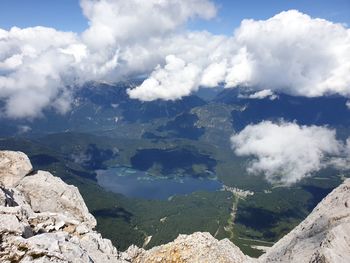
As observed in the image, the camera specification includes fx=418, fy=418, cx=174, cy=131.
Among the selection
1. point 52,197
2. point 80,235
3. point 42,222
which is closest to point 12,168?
point 52,197

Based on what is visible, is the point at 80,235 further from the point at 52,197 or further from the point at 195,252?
the point at 52,197

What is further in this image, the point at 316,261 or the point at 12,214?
the point at 12,214

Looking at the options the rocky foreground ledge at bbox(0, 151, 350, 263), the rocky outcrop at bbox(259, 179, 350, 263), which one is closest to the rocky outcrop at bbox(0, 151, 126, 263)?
the rocky foreground ledge at bbox(0, 151, 350, 263)

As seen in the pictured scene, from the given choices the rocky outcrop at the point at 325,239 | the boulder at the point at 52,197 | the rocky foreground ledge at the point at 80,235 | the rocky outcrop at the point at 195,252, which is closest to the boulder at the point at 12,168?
the rocky foreground ledge at the point at 80,235

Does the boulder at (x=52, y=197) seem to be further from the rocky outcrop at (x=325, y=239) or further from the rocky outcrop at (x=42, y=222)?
the rocky outcrop at (x=325, y=239)

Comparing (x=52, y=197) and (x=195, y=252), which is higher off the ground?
(x=52, y=197)

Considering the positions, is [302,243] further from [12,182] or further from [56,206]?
[12,182]

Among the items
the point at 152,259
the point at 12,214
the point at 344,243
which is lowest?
the point at 152,259

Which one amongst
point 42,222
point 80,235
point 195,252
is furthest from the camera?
point 195,252

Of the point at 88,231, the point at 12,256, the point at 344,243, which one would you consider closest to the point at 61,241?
the point at 12,256
